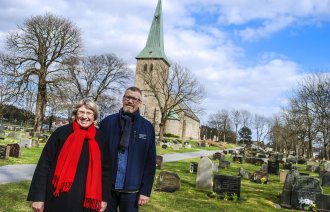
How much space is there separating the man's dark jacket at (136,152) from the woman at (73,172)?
378 millimetres

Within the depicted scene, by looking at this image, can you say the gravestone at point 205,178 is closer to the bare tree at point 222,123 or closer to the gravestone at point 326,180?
the gravestone at point 326,180

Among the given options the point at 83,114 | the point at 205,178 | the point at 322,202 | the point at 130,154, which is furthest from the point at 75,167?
the point at 205,178

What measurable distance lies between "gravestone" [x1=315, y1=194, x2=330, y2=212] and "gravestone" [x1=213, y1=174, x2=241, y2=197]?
7.30 ft

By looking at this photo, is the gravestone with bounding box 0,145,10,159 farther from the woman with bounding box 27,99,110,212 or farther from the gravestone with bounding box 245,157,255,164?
the gravestone with bounding box 245,157,255,164

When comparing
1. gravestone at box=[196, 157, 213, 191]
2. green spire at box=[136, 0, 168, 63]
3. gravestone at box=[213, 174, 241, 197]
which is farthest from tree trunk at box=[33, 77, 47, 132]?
green spire at box=[136, 0, 168, 63]

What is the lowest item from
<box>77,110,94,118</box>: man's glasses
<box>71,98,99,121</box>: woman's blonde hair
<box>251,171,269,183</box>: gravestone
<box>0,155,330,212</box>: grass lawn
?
<box>0,155,330,212</box>: grass lawn

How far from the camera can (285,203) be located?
1018 cm

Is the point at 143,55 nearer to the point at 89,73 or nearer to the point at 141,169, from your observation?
the point at 89,73

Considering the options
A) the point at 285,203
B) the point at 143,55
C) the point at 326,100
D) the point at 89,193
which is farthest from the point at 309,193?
the point at 143,55

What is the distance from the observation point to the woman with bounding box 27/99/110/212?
3383 millimetres

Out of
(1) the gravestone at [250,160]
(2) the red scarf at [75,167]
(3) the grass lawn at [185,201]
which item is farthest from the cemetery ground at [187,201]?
(1) the gravestone at [250,160]

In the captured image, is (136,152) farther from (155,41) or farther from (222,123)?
(222,123)

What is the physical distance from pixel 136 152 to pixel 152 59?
211 ft

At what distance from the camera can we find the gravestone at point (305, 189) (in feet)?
32.8
